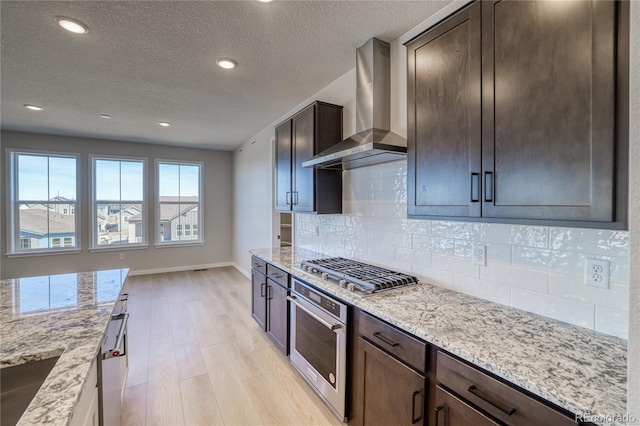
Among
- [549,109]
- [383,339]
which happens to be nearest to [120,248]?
[383,339]

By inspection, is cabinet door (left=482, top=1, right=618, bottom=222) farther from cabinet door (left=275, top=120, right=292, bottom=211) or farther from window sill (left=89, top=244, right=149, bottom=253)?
window sill (left=89, top=244, right=149, bottom=253)

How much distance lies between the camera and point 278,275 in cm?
265

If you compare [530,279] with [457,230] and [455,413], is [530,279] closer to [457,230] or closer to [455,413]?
[457,230]

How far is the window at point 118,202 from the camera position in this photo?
17.9 feet

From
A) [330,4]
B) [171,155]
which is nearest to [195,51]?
[330,4]

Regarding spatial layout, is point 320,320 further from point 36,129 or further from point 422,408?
point 36,129

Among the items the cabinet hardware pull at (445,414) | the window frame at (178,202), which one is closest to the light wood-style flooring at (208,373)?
the cabinet hardware pull at (445,414)

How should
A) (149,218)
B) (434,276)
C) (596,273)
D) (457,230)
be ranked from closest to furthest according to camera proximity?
(596,273) < (457,230) < (434,276) < (149,218)

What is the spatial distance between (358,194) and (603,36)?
182 cm

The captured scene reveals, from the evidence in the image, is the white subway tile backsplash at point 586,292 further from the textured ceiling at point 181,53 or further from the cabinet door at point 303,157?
the cabinet door at point 303,157

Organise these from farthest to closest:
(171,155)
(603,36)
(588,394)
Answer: (171,155) < (603,36) < (588,394)

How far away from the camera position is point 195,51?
2301 millimetres

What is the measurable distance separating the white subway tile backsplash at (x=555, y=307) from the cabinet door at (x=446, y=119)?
1.70ft

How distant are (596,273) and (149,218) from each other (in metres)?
6.63
